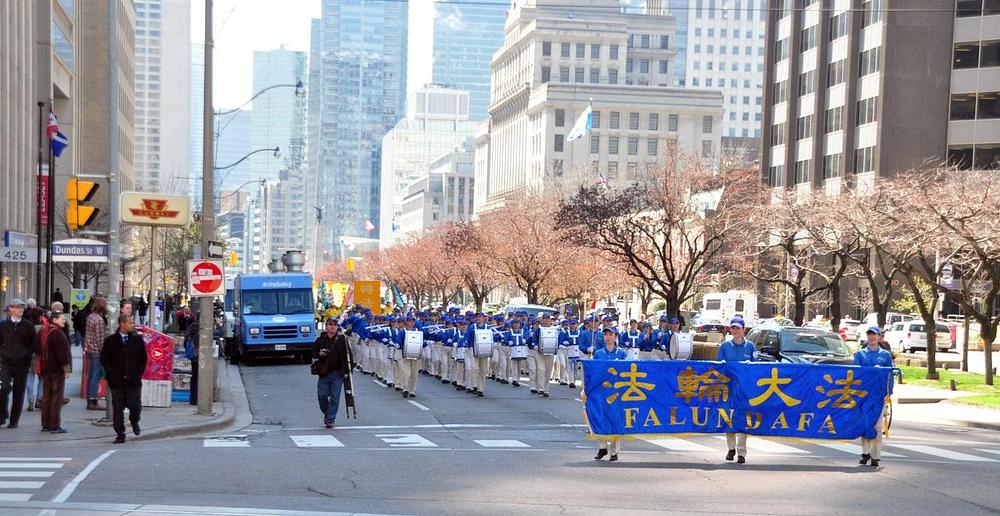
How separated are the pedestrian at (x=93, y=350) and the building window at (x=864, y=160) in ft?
201

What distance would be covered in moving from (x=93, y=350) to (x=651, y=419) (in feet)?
32.8

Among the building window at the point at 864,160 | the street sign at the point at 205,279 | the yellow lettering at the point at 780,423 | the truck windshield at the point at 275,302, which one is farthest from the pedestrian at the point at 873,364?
the building window at the point at 864,160

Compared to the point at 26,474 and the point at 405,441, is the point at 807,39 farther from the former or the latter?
the point at 26,474

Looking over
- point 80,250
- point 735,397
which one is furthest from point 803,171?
point 735,397

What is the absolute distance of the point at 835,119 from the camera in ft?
260

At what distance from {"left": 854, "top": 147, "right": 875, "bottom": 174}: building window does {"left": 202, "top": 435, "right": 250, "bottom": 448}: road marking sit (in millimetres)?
62152

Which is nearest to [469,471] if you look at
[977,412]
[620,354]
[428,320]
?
[620,354]

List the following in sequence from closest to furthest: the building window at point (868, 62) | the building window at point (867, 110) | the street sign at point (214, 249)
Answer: the street sign at point (214, 249) → the building window at point (867, 110) → the building window at point (868, 62)

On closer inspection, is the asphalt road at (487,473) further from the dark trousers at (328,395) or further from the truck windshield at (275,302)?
the truck windshield at (275,302)

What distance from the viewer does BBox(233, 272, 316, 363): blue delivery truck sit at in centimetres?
3778

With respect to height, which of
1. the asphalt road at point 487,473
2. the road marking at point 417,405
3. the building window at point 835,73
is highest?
the building window at point 835,73

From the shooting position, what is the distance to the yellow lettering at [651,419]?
50.2ft

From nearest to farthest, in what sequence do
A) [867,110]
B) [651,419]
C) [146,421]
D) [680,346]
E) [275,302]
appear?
[651,419] → [146,421] → [680,346] → [275,302] → [867,110]

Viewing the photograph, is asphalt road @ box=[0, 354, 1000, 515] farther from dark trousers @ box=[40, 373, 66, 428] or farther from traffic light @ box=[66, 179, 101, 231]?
traffic light @ box=[66, 179, 101, 231]
